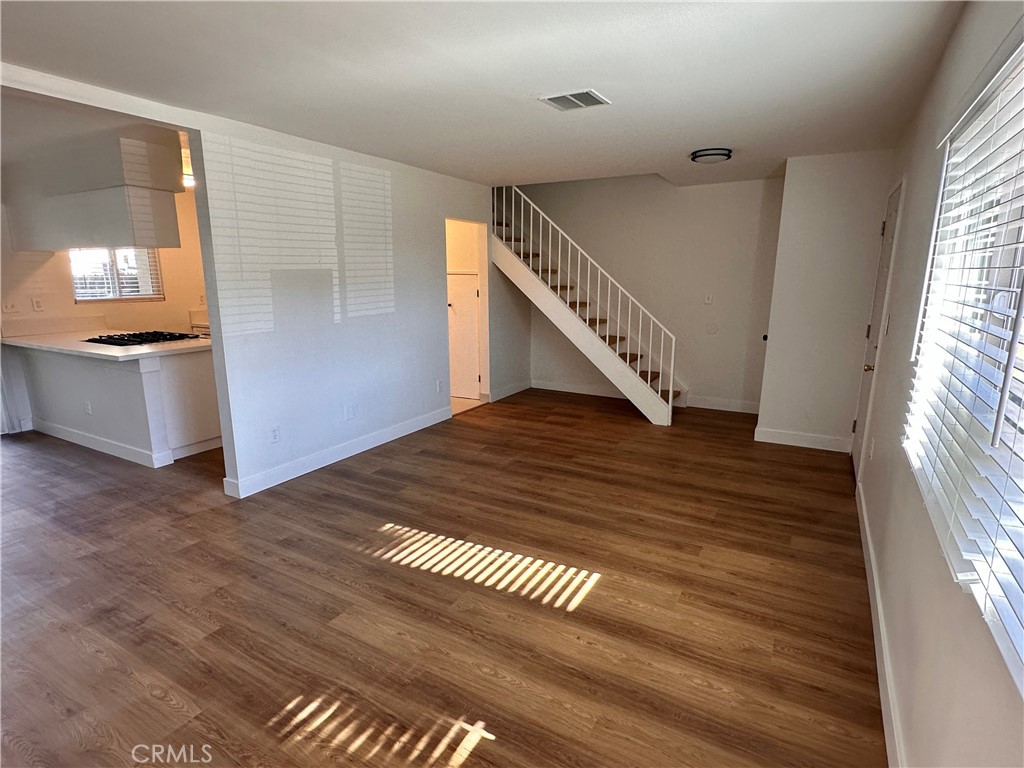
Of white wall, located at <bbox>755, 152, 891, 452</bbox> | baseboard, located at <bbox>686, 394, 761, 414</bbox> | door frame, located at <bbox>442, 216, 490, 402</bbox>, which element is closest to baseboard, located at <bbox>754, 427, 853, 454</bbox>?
white wall, located at <bbox>755, 152, 891, 452</bbox>

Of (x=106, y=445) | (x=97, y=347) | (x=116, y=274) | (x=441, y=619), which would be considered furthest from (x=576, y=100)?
(x=116, y=274)

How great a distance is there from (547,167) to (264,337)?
109 inches

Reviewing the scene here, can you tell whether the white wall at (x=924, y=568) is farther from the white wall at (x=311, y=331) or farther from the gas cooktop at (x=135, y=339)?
the gas cooktop at (x=135, y=339)

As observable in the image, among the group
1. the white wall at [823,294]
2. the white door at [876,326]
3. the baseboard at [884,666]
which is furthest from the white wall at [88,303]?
the baseboard at [884,666]

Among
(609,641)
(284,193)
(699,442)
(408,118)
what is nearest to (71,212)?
(284,193)

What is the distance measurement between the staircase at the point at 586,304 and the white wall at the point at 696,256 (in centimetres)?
21

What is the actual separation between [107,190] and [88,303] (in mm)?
2064

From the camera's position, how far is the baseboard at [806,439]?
4.47 m

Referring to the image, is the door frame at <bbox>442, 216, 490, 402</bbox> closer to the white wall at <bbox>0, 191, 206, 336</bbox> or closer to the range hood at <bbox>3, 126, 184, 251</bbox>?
the range hood at <bbox>3, 126, 184, 251</bbox>

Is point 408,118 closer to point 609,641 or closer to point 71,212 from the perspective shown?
point 609,641

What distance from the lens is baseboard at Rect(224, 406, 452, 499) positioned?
3.68 m

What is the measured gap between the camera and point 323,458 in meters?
4.24

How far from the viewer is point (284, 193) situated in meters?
3.66

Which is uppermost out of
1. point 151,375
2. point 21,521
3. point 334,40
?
point 334,40
